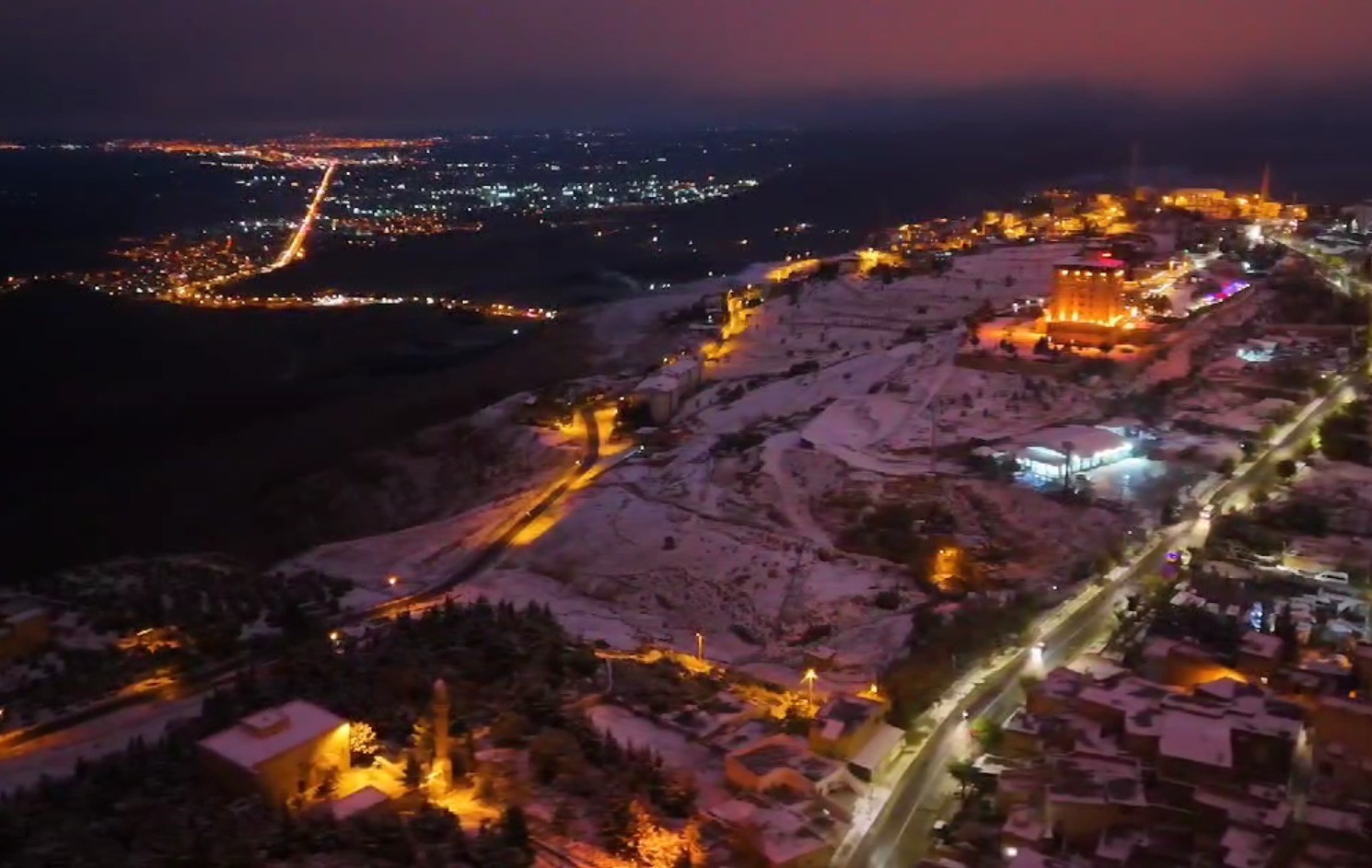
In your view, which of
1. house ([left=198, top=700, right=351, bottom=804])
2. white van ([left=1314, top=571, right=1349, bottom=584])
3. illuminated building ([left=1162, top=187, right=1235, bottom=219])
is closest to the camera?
house ([left=198, top=700, right=351, bottom=804])

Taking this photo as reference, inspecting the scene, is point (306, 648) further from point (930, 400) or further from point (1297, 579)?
point (930, 400)

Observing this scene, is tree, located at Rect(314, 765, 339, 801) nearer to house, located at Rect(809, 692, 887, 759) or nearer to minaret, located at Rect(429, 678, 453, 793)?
minaret, located at Rect(429, 678, 453, 793)

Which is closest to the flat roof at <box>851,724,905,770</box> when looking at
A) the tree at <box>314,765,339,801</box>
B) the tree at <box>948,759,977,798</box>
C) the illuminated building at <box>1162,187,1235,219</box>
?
the tree at <box>948,759,977,798</box>

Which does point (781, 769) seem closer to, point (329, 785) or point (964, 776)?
point (964, 776)

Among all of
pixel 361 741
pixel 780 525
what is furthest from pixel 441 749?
pixel 780 525

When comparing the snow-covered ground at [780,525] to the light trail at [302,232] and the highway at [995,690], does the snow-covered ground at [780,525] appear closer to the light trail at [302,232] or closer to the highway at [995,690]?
the highway at [995,690]

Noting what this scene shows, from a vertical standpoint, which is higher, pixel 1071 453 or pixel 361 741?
pixel 361 741
